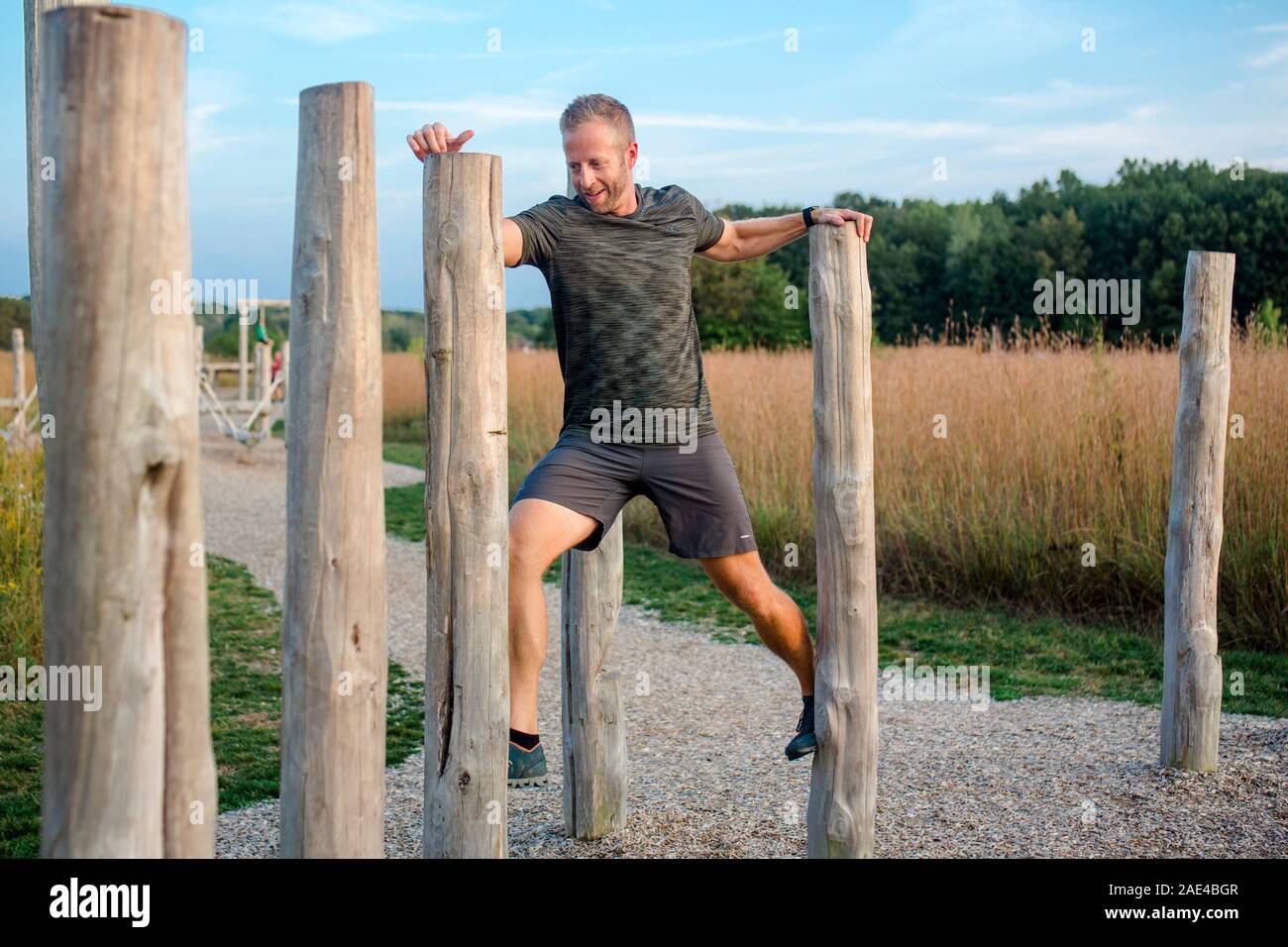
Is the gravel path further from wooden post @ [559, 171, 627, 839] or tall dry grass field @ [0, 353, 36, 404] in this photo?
tall dry grass field @ [0, 353, 36, 404]

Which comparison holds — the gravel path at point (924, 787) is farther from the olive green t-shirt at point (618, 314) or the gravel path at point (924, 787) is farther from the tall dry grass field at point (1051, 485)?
the tall dry grass field at point (1051, 485)

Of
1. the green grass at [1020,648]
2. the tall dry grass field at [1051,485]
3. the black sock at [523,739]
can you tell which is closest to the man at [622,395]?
the black sock at [523,739]

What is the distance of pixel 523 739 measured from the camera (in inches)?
145

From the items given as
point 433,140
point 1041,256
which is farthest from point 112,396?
point 1041,256

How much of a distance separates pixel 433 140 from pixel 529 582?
50.6 inches

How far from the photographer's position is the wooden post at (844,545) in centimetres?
360

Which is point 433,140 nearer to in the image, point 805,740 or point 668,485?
point 668,485

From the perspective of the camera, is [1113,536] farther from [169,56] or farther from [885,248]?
[885,248]

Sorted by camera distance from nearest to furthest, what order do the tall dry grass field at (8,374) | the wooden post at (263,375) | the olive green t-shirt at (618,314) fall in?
the olive green t-shirt at (618,314) → the tall dry grass field at (8,374) → the wooden post at (263,375)

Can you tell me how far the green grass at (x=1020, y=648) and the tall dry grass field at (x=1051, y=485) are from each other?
0.96 ft

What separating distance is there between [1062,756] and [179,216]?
14.4 feet

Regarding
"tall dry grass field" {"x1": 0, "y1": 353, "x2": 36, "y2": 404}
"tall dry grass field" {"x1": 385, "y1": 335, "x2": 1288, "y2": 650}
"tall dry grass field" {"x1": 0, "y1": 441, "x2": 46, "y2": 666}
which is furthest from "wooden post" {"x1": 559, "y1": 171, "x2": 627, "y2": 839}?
"tall dry grass field" {"x1": 0, "y1": 353, "x2": 36, "y2": 404}

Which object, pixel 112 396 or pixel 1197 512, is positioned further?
pixel 1197 512
